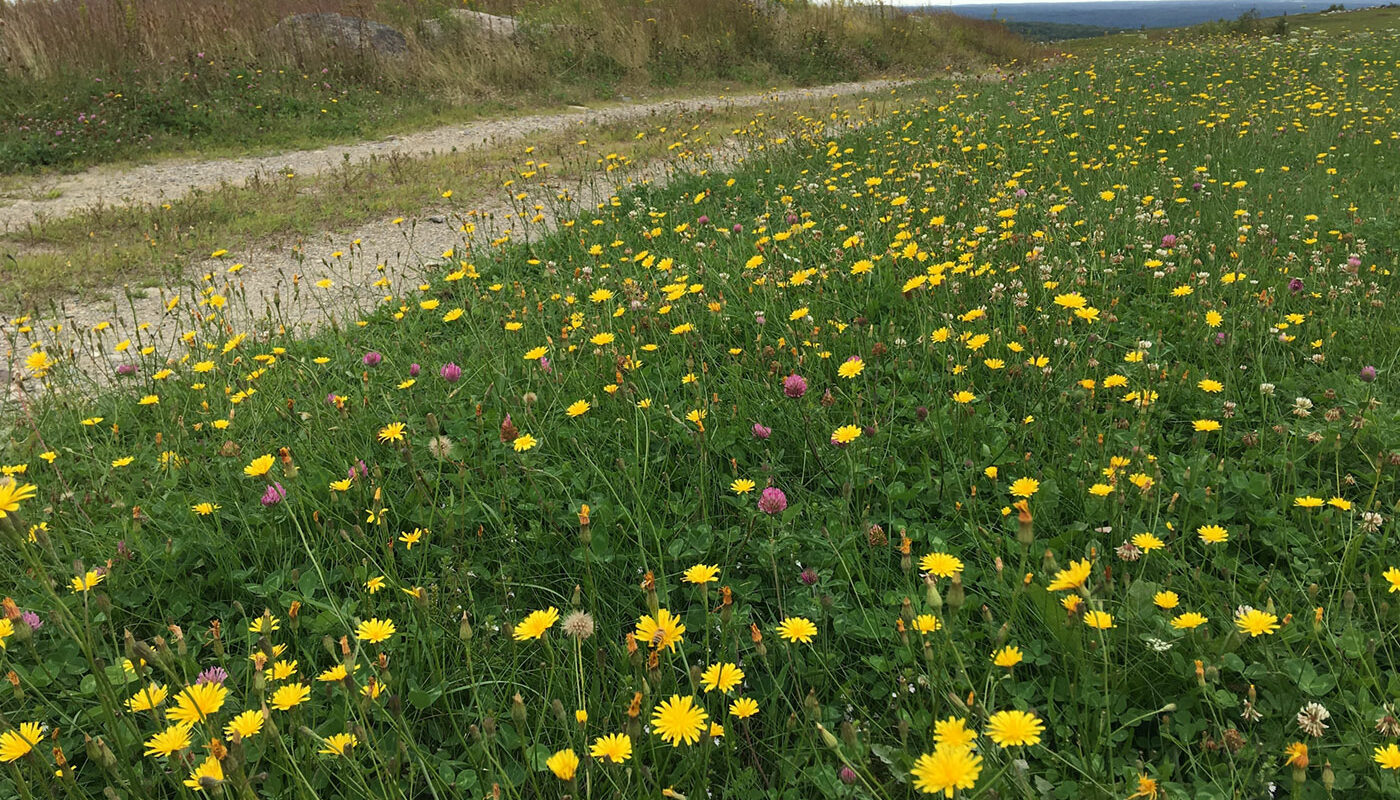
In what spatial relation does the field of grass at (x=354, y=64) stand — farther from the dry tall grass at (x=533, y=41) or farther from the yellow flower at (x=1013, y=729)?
the yellow flower at (x=1013, y=729)

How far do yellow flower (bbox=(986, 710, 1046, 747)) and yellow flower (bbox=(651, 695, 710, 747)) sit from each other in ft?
1.54

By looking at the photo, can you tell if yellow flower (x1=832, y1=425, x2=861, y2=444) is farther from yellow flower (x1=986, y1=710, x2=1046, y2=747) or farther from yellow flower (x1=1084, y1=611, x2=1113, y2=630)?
yellow flower (x1=986, y1=710, x2=1046, y2=747)

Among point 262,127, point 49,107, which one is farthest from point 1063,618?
point 49,107

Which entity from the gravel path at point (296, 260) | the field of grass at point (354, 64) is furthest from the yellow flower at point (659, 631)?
the field of grass at point (354, 64)

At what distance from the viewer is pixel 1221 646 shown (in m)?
1.50

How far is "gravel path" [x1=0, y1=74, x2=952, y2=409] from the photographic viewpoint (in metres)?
4.23

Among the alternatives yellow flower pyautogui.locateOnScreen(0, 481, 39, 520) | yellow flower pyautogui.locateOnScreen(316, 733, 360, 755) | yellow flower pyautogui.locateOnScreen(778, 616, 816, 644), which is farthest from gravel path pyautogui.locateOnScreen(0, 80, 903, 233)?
yellow flower pyautogui.locateOnScreen(778, 616, 816, 644)

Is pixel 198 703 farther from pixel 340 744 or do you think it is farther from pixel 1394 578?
pixel 1394 578

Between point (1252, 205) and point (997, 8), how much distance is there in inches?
693

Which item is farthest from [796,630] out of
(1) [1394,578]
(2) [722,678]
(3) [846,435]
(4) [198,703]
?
(1) [1394,578]

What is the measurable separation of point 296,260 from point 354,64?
8528 millimetres

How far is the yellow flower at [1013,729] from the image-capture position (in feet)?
3.83

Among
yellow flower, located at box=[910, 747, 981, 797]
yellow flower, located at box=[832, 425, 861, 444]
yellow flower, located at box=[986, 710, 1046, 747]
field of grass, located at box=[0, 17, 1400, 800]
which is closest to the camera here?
yellow flower, located at box=[910, 747, 981, 797]

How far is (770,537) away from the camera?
1918 millimetres
